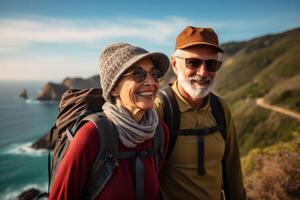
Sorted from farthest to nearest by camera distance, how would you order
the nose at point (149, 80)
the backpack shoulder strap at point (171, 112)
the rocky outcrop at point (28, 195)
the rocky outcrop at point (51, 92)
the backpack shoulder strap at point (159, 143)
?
the rocky outcrop at point (51, 92) < the rocky outcrop at point (28, 195) < the backpack shoulder strap at point (171, 112) < the backpack shoulder strap at point (159, 143) < the nose at point (149, 80)

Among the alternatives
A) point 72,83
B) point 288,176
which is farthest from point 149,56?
point 72,83

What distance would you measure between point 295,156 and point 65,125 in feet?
21.1

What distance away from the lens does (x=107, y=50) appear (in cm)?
249

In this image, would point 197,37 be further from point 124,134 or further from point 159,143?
point 124,134

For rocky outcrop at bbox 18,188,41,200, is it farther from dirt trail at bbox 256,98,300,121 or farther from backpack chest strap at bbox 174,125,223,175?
dirt trail at bbox 256,98,300,121

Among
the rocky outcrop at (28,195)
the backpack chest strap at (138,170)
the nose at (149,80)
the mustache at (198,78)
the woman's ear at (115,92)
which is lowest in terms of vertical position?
the rocky outcrop at (28,195)

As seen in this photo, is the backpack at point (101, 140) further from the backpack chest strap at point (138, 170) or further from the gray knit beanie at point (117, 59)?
the gray knit beanie at point (117, 59)

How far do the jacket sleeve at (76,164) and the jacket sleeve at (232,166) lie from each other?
6.50ft

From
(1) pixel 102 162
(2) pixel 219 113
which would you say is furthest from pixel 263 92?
(1) pixel 102 162

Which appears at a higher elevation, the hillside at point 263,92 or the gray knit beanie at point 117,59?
the gray knit beanie at point 117,59

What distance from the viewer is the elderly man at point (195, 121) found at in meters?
3.16

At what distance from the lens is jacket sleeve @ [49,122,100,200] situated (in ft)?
7.09

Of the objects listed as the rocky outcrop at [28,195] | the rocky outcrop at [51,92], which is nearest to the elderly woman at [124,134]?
the rocky outcrop at [28,195]

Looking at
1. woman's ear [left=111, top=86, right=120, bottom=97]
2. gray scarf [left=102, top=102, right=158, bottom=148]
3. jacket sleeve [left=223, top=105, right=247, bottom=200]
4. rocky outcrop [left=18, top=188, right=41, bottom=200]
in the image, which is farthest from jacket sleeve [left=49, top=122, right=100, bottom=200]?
rocky outcrop [left=18, top=188, right=41, bottom=200]
